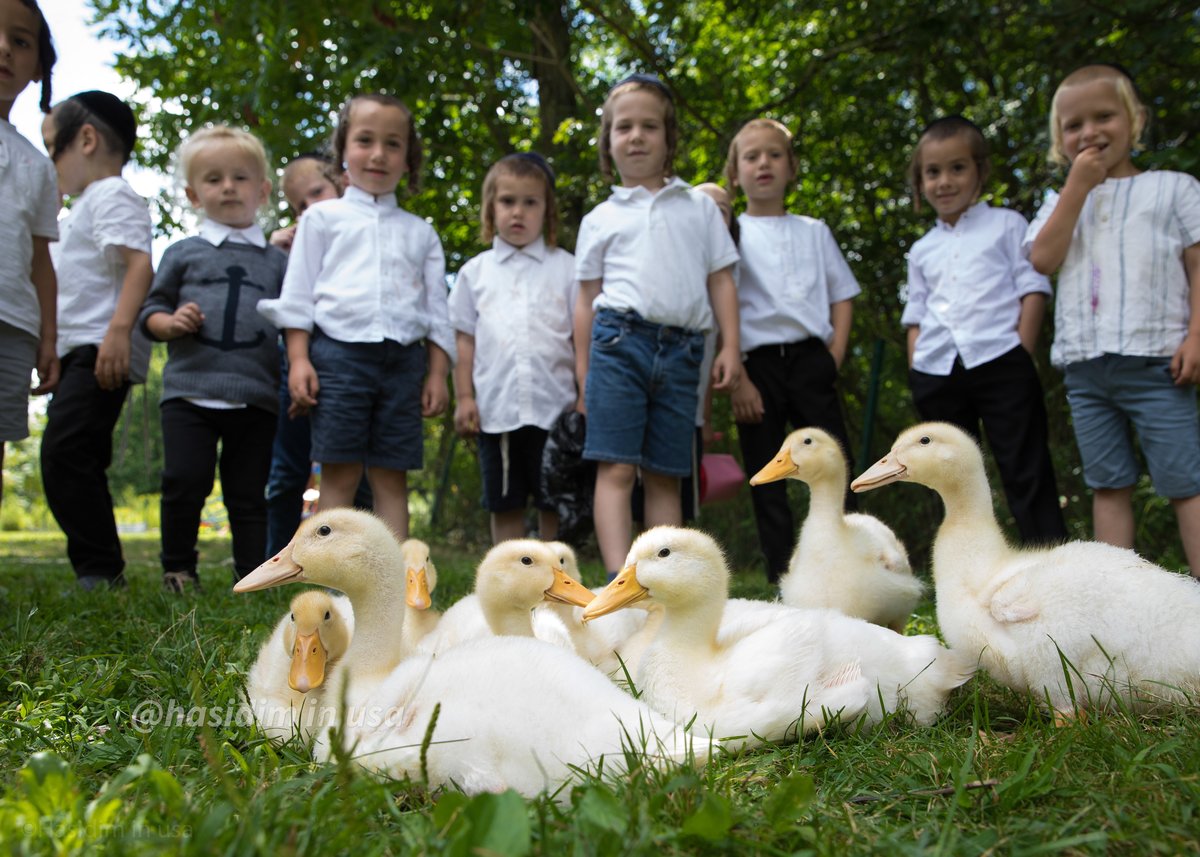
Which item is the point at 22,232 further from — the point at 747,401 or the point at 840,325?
the point at 840,325

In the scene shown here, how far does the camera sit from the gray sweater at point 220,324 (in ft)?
14.3

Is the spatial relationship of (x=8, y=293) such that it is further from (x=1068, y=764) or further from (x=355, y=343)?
(x=1068, y=764)

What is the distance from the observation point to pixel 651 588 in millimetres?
2426

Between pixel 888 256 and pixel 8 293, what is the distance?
672 centimetres

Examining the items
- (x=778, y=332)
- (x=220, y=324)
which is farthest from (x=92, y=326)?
(x=778, y=332)

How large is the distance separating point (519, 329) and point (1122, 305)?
2.71m

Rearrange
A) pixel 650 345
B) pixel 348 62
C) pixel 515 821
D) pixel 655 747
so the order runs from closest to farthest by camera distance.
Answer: pixel 515 821
pixel 655 747
pixel 650 345
pixel 348 62

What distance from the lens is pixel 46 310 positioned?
405 centimetres

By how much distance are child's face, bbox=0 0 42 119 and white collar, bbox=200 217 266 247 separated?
3.12ft

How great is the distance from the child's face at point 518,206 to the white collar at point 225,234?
1217 millimetres

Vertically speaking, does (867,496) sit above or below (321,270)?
below

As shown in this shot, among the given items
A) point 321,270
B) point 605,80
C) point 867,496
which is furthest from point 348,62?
point 867,496

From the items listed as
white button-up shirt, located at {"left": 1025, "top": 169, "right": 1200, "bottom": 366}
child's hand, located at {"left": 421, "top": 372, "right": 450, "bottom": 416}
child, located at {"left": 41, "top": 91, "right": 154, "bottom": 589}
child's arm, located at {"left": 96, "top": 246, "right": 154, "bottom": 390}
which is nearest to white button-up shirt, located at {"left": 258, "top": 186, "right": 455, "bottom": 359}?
child's hand, located at {"left": 421, "top": 372, "right": 450, "bottom": 416}

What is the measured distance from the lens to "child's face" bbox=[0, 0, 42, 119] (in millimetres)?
3783
